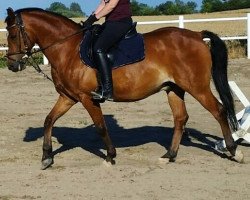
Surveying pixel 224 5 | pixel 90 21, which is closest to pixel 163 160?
pixel 90 21

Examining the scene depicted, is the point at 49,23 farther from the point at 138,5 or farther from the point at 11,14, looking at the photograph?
the point at 138,5

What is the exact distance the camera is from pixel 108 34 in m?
7.82

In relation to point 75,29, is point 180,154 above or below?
below

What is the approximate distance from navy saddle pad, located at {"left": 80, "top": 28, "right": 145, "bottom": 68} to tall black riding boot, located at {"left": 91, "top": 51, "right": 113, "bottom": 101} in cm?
12

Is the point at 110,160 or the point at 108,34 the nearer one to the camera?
the point at 108,34

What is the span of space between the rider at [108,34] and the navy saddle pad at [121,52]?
104 millimetres

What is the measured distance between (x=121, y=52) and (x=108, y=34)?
13.2 inches

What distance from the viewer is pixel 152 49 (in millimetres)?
8102

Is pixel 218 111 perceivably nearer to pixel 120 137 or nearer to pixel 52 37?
pixel 120 137

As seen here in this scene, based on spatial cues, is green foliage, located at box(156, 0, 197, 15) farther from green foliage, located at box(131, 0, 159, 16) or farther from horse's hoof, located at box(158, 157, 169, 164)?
horse's hoof, located at box(158, 157, 169, 164)

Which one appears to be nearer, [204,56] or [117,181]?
[117,181]

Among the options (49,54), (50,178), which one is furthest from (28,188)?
(49,54)

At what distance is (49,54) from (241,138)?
3256mm

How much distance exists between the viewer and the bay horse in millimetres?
7980
